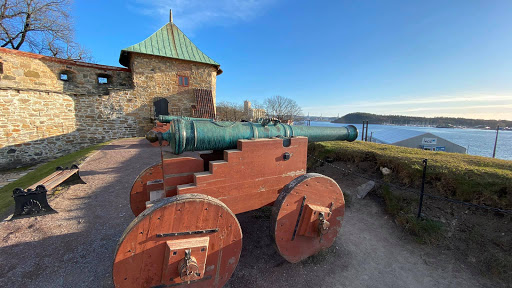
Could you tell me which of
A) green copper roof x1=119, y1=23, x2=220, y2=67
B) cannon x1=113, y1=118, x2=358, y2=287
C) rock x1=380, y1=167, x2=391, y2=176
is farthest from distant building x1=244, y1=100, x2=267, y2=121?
cannon x1=113, y1=118, x2=358, y2=287

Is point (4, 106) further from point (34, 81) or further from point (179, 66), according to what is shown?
point (179, 66)

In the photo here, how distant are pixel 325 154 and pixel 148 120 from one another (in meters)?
10.8

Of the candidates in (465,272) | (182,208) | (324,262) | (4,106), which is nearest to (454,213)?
(465,272)

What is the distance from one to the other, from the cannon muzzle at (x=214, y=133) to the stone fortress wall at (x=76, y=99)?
1112 cm

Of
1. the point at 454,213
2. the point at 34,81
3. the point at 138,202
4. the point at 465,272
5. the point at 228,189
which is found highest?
the point at 34,81

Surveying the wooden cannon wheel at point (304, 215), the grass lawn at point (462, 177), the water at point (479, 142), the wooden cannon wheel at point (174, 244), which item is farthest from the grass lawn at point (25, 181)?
the grass lawn at point (462, 177)

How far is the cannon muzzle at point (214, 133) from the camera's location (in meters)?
1.84

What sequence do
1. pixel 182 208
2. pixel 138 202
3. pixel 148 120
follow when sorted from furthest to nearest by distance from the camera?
pixel 148 120 < pixel 138 202 < pixel 182 208

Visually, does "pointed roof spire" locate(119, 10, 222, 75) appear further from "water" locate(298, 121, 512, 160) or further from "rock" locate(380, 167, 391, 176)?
"rock" locate(380, 167, 391, 176)

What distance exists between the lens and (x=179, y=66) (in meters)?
12.7

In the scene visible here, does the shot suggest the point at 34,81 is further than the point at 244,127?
Yes

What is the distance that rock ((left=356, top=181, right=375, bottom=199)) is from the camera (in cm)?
370

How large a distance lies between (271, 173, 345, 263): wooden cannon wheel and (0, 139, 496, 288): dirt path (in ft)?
0.89

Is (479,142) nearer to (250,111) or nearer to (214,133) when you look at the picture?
(250,111)
